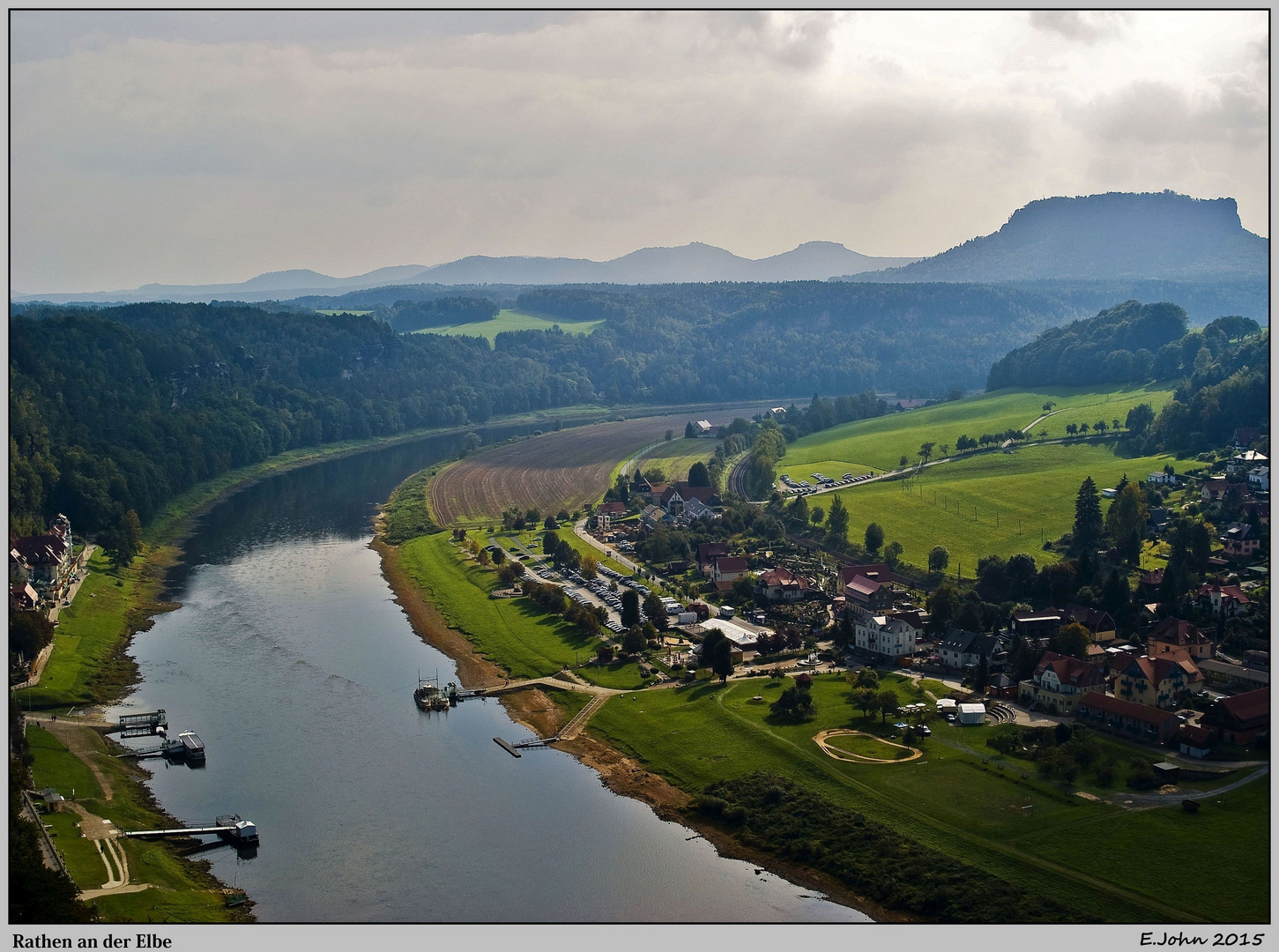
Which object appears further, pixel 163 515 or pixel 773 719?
pixel 163 515

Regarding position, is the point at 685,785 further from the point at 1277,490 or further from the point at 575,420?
the point at 575,420

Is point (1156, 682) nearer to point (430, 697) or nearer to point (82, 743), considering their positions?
point (430, 697)

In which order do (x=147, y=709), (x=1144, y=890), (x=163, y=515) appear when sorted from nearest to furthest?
1. (x=1144, y=890)
2. (x=147, y=709)
3. (x=163, y=515)

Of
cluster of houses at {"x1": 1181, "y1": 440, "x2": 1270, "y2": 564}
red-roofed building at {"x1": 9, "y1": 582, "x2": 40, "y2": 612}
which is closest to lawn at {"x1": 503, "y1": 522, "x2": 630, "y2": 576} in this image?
red-roofed building at {"x1": 9, "y1": 582, "x2": 40, "y2": 612}

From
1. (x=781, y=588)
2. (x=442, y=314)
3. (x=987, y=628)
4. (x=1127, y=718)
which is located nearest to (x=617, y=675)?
(x=781, y=588)

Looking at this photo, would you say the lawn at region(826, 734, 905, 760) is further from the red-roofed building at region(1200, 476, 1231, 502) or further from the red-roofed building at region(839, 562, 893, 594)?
the red-roofed building at region(1200, 476, 1231, 502)

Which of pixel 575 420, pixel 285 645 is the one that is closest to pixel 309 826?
pixel 285 645
